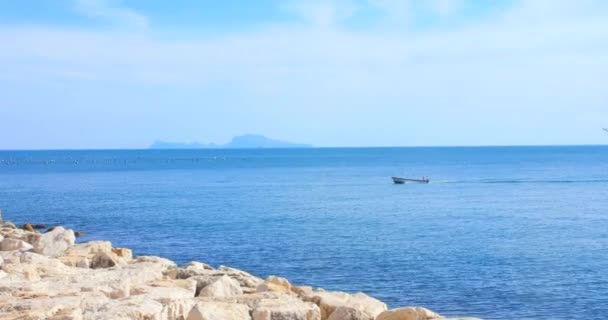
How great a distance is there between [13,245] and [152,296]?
11328mm

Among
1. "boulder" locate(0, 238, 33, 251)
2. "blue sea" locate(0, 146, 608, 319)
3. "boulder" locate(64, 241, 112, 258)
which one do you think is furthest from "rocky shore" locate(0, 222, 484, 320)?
"blue sea" locate(0, 146, 608, 319)

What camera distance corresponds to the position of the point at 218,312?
41.2ft

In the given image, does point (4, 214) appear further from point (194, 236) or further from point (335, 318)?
point (335, 318)

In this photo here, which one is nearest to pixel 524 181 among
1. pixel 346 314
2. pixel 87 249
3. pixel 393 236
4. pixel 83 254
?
pixel 393 236

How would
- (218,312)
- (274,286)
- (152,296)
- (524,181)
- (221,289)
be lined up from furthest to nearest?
(524,181) < (274,286) < (221,289) < (152,296) < (218,312)

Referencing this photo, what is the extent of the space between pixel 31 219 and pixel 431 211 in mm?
25006

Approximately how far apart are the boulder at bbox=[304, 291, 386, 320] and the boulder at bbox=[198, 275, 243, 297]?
57.6 inches

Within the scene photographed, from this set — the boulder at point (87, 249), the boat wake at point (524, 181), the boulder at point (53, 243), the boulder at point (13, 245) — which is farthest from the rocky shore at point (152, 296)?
the boat wake at point (524, 181)

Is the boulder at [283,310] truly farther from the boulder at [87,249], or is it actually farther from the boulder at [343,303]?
the boulder at [87,249]

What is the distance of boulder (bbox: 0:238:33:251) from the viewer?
75.8ft

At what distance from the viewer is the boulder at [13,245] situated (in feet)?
75.8

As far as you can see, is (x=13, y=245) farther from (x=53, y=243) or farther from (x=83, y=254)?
(x=83, y=254)

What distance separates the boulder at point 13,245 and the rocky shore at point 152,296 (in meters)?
3.45

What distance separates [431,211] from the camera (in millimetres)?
50625
